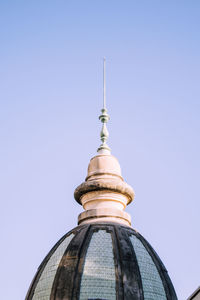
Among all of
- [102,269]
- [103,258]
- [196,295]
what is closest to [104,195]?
[103,258]

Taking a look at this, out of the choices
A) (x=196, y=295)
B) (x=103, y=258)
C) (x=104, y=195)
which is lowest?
(x=196, y=295)

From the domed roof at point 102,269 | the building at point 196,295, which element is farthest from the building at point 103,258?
the building at point 196,295

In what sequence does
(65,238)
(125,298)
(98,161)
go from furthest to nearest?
(98,161)
(65,238)
(125,298)

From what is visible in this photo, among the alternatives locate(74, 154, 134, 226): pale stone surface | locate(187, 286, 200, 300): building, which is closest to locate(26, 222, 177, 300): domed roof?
locate(74, 154, 134, 226): pale stone surface

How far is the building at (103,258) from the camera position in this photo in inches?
526

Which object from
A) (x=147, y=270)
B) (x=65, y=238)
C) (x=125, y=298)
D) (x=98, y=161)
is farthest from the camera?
(x=98, y=161)

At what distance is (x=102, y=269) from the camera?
44.8 ft

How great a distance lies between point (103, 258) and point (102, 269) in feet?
1.17

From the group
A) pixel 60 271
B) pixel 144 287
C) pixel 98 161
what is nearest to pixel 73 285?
pixel 60 271

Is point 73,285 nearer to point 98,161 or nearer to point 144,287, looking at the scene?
point 144,287

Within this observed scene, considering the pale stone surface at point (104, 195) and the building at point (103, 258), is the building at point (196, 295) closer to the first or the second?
the building at point (103, 258)

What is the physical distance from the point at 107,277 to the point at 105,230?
5.21 ft

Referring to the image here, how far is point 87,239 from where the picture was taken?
14516mm

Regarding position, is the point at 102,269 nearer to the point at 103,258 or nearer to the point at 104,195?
the point at 103,258
